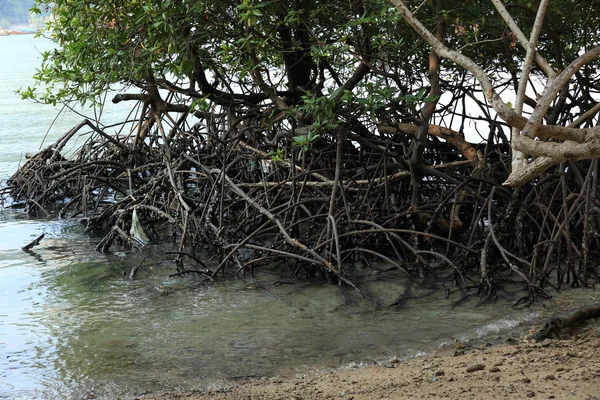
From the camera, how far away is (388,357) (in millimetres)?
4355

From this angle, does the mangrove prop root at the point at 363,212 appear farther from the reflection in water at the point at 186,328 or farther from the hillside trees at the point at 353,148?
the reflection in water at the point at 186,328

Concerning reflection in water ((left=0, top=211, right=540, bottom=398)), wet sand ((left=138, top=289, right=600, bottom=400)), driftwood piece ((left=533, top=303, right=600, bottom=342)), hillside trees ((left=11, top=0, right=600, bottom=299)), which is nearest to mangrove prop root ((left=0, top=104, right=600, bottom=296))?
hillside trees ((left=11, top=0, right=600, bottom=299))

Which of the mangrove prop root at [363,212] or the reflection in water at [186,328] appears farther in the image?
the mangrove prop root at [363,212]

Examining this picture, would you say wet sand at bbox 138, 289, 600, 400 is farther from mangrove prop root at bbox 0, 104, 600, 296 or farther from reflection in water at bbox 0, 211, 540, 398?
mangrove prop root at bbox 0, 104, 600, 296

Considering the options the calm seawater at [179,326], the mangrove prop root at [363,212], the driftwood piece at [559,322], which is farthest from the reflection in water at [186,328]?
the driftwood piece at [559,322]

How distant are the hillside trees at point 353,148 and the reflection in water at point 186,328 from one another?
245 millimetres

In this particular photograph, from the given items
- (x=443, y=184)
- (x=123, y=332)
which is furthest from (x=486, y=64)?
(x=123, y=332)

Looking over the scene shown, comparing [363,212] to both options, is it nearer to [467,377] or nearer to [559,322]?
[559,322]

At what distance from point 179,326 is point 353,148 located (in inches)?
96.1

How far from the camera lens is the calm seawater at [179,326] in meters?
4.32

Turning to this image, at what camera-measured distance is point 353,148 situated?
679 cm

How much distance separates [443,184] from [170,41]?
7.68 ft

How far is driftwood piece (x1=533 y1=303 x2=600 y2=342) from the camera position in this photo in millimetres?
4109

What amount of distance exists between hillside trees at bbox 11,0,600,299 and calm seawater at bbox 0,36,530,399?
0.82 ft
